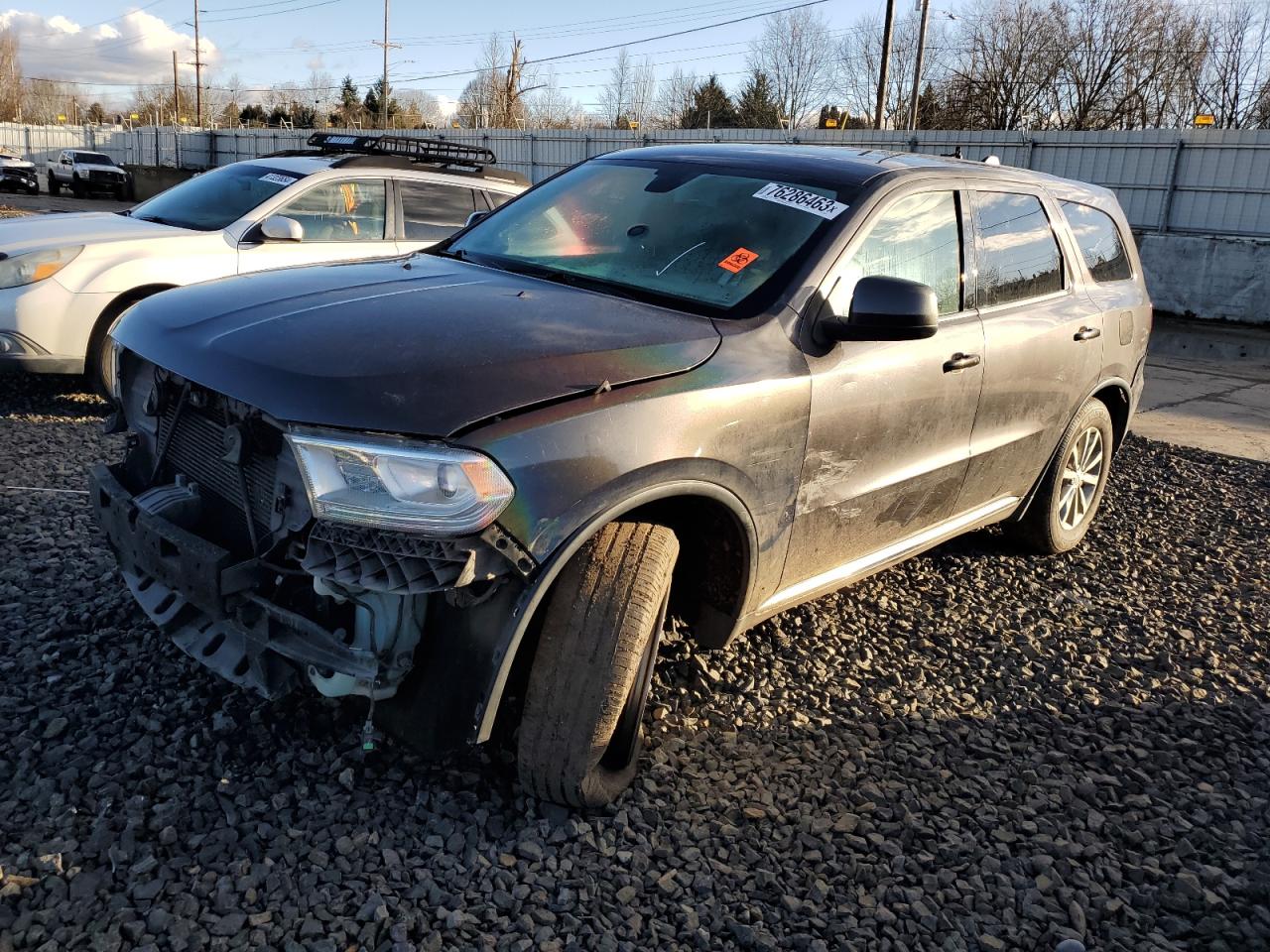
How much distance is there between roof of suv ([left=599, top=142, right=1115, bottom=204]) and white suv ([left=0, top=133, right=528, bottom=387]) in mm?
1948

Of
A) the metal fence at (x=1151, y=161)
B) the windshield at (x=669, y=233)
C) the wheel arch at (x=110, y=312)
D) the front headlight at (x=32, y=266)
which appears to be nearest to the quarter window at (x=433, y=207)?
the wheel arch at (x=110, y=312)

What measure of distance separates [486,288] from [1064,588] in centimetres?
320

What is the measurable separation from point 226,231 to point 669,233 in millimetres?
4246

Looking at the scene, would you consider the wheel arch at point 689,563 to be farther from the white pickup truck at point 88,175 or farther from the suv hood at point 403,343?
the white pickup truck at point 88,175

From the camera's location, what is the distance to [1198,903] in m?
2.64

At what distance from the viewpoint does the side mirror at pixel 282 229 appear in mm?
6242

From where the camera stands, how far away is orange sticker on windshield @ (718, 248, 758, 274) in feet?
10.5

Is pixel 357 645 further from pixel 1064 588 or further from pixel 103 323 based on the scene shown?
pixel 103 323

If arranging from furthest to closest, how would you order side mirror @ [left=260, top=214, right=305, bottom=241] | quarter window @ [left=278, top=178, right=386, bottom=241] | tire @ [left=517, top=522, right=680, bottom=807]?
quarter window @ [left=278, top=178, right=386, bottom=241], side mirror @ [left=260, top=214, right=305, bottom=241], tire @ [left=517, top=522, right=680, bottom=807]

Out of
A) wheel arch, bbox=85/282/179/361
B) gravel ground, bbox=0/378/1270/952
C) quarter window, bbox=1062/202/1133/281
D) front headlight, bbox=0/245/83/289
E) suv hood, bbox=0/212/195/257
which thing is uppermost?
quarter window, bbox=1062/202/1133/281

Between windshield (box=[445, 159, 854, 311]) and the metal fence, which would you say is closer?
windshield (box=[445, 159, 854, 311])

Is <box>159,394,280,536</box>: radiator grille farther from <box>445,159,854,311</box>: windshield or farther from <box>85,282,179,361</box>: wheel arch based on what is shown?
<box>85,282,179,361</box>: wheel arch

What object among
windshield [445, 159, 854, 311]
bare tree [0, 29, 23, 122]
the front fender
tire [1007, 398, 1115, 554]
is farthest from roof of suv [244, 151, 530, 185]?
bare tree [0, 29, 23, 122]

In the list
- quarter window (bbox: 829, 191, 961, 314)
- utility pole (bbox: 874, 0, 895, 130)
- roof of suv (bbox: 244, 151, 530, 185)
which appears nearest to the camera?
quarter window (bbox: 829, 191, 961, 314)
